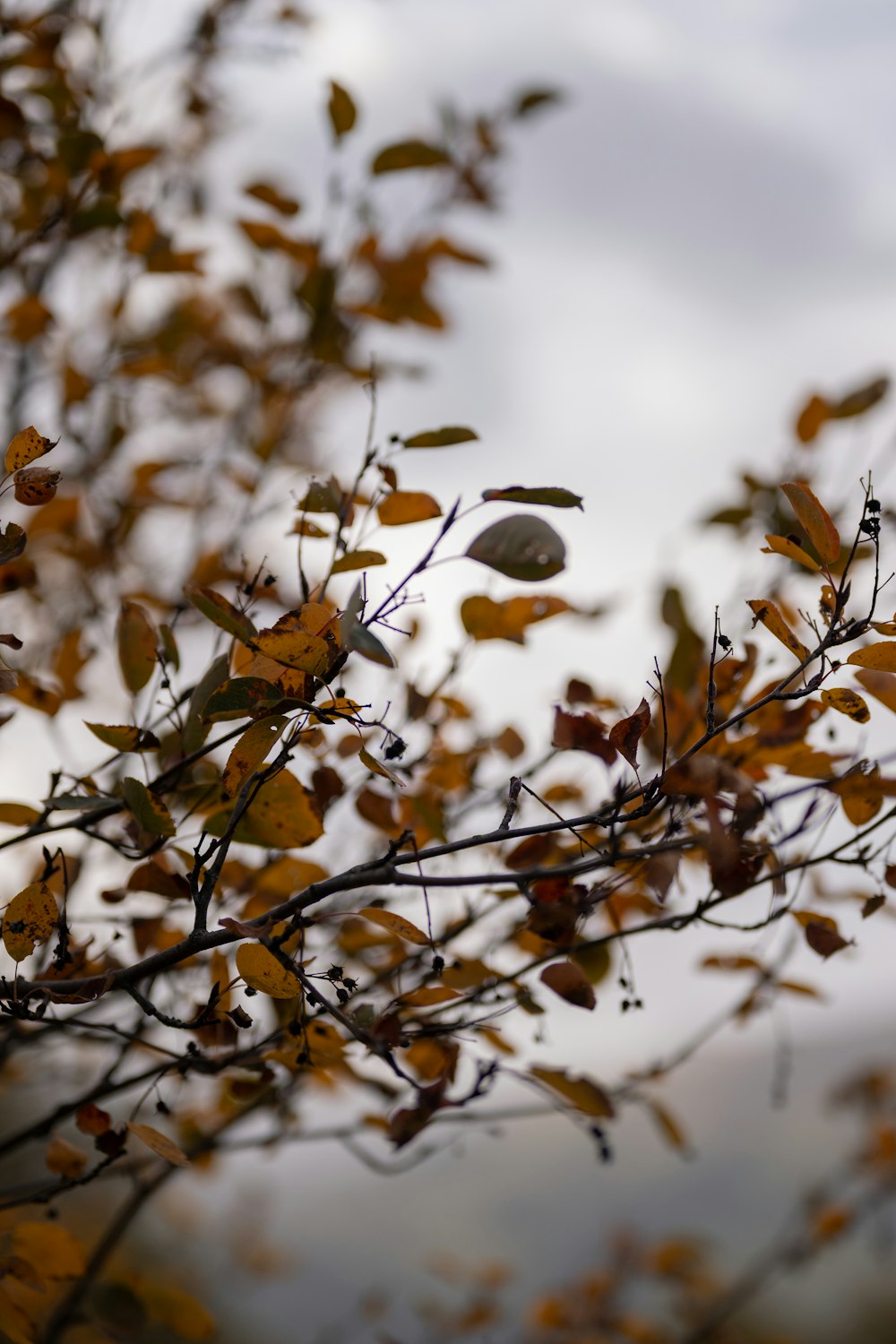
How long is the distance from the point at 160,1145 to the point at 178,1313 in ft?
1.99

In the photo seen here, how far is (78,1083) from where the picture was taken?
2053 millimetres

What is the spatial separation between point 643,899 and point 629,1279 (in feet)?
8.69

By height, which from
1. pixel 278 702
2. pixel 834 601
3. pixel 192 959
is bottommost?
pixel 192 959

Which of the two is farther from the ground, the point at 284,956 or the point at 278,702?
the point at 278,702

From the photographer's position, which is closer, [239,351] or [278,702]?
[278,702]

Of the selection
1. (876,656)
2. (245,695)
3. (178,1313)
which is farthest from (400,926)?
(178,1313)

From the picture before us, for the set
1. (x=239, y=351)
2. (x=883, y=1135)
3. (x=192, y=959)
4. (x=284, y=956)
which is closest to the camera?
(x=284, y=956)

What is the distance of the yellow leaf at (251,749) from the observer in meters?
0.85

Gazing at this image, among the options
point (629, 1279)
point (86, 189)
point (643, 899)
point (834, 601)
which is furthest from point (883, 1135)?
point (86, 189)

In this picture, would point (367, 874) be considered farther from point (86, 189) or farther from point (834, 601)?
point (86, 189)

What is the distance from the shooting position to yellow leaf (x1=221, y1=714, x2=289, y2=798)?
85 cm

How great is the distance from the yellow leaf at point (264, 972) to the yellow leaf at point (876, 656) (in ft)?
1.80

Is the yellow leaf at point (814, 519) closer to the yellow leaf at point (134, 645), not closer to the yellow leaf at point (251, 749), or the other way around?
the yellow leaf at point (251, 749)

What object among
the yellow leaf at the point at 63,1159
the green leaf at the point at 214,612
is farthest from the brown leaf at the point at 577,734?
the yellow leaf at the point at 63,1159
